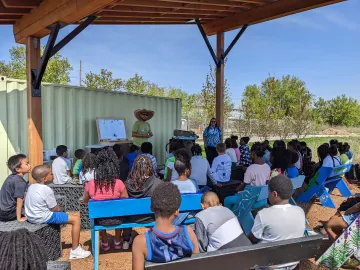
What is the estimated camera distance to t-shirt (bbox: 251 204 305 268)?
2.52 m

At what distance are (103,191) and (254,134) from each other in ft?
44.5

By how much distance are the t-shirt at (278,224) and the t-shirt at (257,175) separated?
198 cm

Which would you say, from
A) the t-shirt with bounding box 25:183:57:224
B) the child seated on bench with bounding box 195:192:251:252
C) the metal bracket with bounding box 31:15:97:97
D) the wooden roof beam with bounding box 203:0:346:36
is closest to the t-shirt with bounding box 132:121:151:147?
the metal bracket with bounding box 31:15:97:97

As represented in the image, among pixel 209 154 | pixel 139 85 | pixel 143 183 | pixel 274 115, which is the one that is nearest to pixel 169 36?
pixel 139 85

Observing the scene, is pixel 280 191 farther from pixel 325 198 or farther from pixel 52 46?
pixel 52 46

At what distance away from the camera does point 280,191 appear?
262cm

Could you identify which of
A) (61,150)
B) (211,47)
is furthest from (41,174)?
(211,47)

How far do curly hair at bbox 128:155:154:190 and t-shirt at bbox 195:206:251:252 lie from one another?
1.18 meters

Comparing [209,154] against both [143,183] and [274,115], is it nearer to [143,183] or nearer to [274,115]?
[143,183]

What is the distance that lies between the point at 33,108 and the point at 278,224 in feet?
14.3

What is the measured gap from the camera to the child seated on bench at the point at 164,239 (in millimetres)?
2010

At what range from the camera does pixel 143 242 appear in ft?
6.64

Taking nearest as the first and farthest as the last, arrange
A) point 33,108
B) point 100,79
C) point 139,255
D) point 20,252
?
point 20,252 < point 139,255 < point 33,108 < point 100,79

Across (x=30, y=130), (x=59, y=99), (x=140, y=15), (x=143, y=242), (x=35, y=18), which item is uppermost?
(x=140, y=15)
